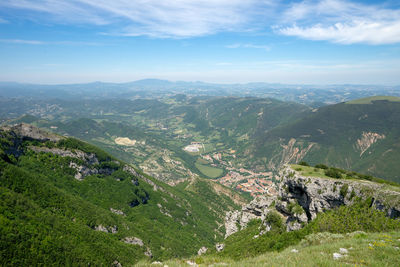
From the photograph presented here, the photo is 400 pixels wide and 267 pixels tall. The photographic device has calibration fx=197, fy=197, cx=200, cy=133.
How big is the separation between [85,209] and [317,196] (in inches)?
3267

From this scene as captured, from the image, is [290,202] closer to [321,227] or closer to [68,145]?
[321,227]

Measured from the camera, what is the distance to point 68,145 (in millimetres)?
125875

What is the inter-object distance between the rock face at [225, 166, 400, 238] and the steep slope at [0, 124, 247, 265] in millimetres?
52817

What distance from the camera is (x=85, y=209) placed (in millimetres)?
79812

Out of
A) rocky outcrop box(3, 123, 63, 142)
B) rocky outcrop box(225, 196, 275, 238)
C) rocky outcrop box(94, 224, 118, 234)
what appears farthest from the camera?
rocky outcrop box(3, 123, 63, 142)

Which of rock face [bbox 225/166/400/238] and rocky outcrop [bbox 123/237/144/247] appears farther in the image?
rocky outcrop [bbox 123/237/144/247]

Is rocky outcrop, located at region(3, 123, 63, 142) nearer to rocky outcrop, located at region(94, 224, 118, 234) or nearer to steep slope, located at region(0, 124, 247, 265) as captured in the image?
steep slope, located at region(0, 124, 247, 265)

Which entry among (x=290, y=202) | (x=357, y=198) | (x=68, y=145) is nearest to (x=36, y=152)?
(x=68, y=145)

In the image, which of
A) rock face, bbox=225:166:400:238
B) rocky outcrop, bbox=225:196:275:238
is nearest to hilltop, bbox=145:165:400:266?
rock face, bbox=225:166:400:238

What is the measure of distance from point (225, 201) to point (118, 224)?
114m

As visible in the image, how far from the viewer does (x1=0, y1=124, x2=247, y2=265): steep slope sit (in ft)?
152

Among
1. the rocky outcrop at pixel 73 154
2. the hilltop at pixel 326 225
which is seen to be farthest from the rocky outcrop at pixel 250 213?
the rocky outcrop at pixel 73 154

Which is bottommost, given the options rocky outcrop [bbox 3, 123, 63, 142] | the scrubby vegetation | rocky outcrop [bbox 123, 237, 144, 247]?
rocky outcrop [bbox 123, 237, 144, 247]

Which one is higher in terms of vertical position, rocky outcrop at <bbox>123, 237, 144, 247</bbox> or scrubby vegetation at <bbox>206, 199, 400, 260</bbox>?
scrubby vegetation at <bbox>206, 199, 400, 260</bbox>
